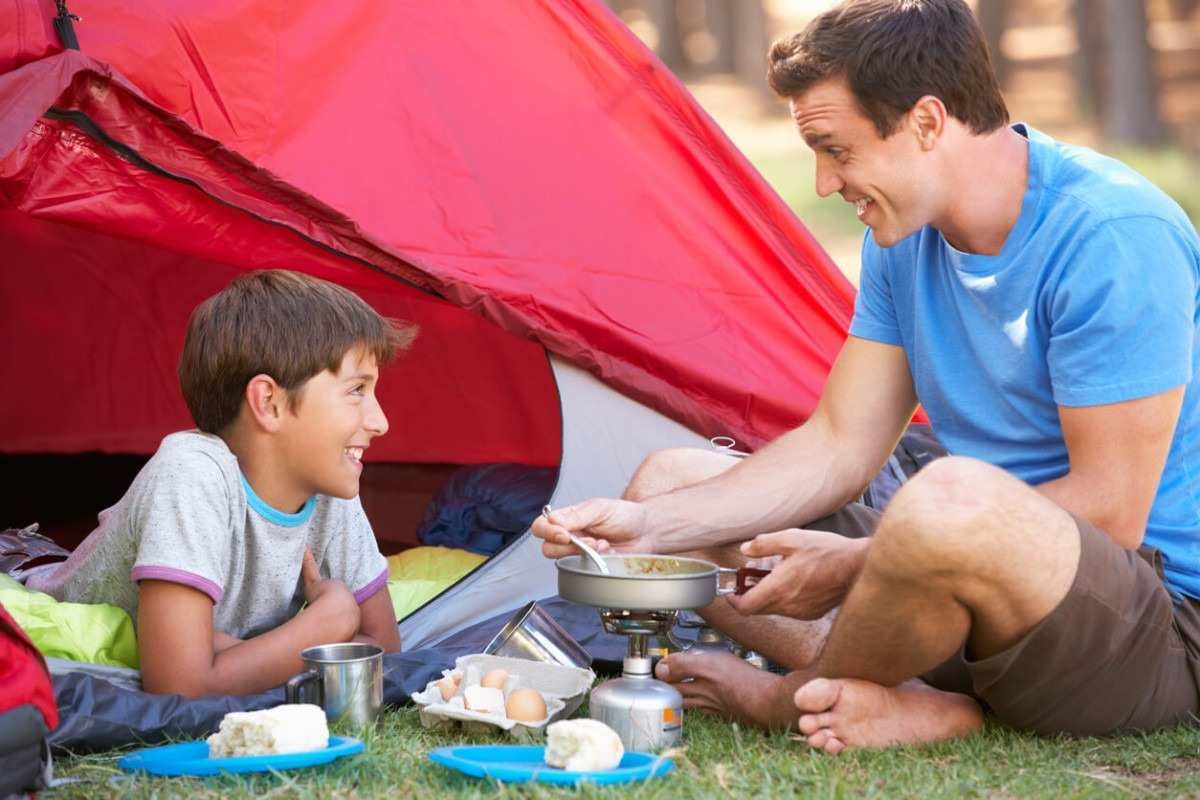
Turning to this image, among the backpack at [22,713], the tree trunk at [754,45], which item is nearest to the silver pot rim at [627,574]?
the backpack at [22,713]

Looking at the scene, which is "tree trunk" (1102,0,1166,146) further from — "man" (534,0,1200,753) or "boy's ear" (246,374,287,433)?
"boy's ear" (246,374,287,433)

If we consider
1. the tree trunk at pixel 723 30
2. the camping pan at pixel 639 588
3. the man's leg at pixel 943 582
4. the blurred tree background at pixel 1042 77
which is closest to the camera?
the man's leg at pixel 943 582

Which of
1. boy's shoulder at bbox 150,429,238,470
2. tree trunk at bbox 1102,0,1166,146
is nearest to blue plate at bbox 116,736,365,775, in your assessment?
boy's shoulder at bbox 150,429,238,470

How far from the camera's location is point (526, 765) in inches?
72.3

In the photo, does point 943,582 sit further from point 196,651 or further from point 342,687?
point 196,651

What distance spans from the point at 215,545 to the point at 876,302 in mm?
1019

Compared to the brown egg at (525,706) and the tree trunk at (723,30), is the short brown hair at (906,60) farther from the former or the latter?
the tree trunk at (723,30)

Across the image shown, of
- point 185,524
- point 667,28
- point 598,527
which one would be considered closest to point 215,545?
point 185,524

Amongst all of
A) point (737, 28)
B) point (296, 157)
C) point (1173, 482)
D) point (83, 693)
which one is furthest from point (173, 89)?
point (737, 28)

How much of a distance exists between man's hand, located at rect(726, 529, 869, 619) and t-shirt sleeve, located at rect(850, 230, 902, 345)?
1.54ft

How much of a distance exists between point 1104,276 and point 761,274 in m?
1.04

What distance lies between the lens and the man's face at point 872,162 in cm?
215

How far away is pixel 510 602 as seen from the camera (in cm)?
269

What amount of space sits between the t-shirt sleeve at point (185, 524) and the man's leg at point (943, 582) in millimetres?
820
